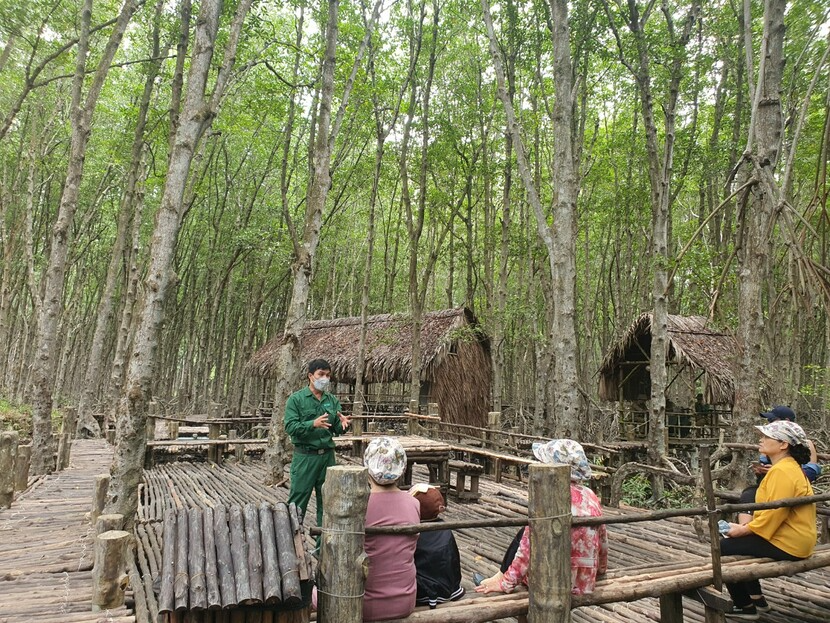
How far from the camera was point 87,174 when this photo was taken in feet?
52.9

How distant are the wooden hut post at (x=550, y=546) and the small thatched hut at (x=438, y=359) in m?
10.7

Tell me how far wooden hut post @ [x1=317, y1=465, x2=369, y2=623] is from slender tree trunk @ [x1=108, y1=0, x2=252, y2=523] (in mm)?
3141

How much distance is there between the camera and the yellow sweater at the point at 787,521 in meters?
3.23

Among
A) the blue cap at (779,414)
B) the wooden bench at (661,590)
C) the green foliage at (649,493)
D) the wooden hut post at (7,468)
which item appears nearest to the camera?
the wooden bench at (661,590)

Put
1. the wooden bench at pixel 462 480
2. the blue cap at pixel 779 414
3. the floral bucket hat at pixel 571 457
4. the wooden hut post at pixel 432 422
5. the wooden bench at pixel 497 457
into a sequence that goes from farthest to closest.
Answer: the wooden hut post at pixel 432 422, the wooden bench at pixel 462 480, the wooden bench at pixel 497 457, the blue cap at pixel 779 414, the floral bucket hat at pixel 571 457

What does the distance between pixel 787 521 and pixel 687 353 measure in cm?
957

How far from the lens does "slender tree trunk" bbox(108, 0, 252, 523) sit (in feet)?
15.2

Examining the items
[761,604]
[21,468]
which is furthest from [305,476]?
[21,468]

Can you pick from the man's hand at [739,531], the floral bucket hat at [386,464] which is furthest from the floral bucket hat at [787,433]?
the floral bucket hat at [386,464]

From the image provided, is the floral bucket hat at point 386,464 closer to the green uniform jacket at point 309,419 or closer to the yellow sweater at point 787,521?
the green uniform jacket at point 309,419

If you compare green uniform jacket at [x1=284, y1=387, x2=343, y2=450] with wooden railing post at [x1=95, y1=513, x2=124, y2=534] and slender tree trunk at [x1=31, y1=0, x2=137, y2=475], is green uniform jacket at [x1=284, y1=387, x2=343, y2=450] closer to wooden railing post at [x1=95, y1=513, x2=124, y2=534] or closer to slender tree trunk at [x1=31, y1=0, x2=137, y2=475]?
wooden railing post at [x1=95, y1=513, x2=124, y2=534]

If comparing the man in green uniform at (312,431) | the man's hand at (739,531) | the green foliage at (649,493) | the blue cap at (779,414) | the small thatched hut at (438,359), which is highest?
the small thatched hut at (438,359)

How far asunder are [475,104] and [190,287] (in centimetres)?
1295

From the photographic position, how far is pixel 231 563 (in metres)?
2.23
